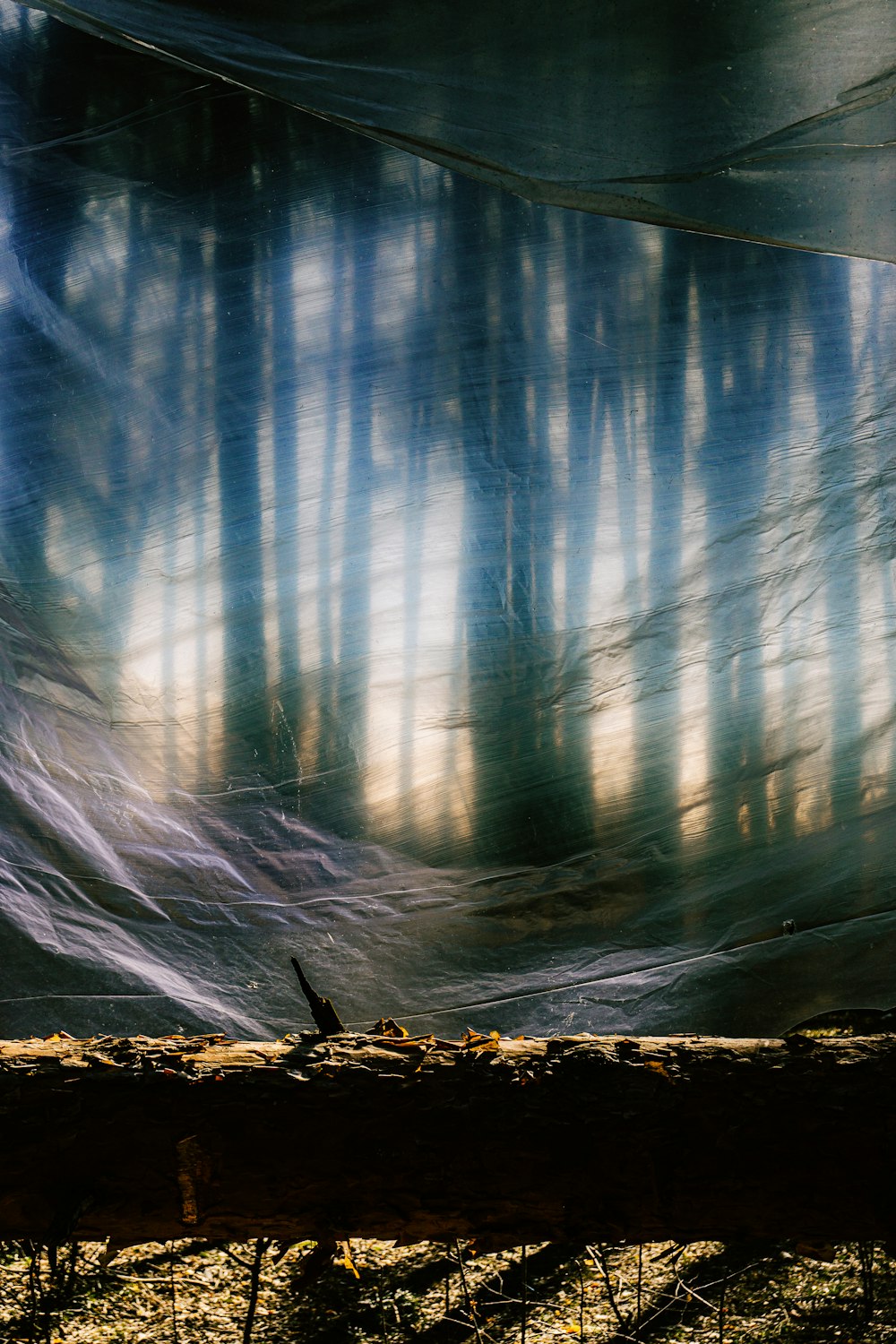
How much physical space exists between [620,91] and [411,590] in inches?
40.9

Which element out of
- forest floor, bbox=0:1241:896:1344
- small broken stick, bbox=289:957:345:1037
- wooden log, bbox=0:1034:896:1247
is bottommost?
forest floor, bbox=0:1241:896:1344

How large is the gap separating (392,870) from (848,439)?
1.30m

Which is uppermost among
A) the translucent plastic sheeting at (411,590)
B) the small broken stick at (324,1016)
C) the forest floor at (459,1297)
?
the translucent plastic sheeting at (411,590)

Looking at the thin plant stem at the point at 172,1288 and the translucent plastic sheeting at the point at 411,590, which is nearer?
the translucent plastic sheeting at the point at 411,590

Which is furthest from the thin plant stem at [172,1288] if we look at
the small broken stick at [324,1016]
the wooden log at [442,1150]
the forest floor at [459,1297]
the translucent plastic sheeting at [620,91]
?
the translucent plastic sheeting at [620,91]

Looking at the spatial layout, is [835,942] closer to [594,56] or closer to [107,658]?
[107,658]

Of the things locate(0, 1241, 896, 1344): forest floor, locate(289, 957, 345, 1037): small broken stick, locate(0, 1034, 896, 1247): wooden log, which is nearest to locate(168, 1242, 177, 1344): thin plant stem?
locate(0, 1241, 896, 1344): forest floor

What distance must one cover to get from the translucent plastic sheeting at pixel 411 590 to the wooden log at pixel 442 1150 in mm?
379

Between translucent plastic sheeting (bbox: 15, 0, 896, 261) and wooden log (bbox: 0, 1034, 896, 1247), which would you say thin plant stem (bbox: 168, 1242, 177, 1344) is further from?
translucent plastic sheeting (bbox: 15, 0, 896, 261)

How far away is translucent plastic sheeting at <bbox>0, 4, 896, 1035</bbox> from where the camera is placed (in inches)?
79.1

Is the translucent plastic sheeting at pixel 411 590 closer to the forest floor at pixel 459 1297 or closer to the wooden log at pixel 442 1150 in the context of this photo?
the wooden log at pixel 442 1150

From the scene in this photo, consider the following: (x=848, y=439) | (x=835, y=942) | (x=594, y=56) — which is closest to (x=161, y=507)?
(x=594, y=56)

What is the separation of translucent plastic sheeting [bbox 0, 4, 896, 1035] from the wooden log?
38 cm

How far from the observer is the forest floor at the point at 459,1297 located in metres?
2.20
